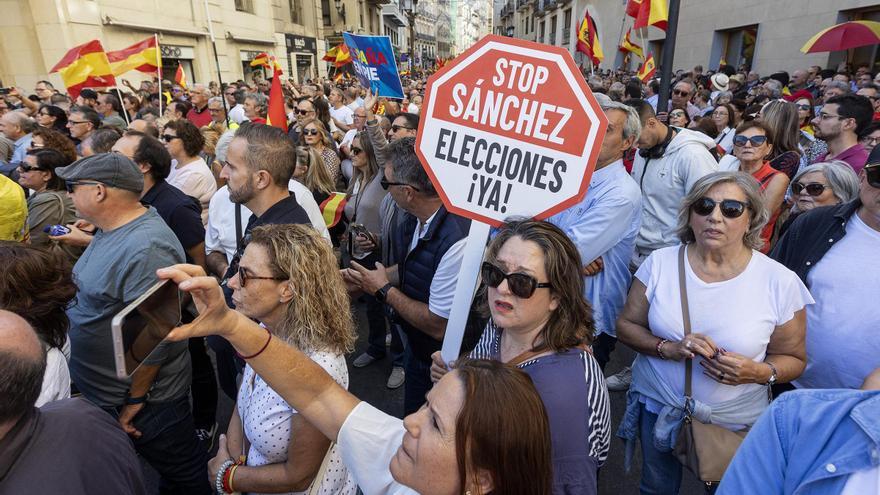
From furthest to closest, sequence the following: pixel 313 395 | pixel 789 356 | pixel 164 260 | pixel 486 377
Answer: pixel 164 260, pixel 789 356, pixel 313 395, pixel 486 377

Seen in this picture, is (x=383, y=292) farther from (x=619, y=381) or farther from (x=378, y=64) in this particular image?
(x=378, y=64)

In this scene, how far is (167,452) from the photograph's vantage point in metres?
2.56

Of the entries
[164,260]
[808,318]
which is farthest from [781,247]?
[164,260]

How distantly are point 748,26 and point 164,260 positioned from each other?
20.5 m

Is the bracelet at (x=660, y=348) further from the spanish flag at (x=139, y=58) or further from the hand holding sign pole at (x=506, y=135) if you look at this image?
the spanish flag at (x=139, y=58)

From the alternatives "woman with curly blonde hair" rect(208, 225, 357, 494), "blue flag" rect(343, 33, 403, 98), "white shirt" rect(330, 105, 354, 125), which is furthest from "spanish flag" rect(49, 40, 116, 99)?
"woman with curly blonde hair" rect(208, 225, 357, 494)

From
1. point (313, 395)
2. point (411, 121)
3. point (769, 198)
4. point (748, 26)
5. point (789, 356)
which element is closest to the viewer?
point (313, 395)

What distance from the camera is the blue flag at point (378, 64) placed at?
6230 millimetres

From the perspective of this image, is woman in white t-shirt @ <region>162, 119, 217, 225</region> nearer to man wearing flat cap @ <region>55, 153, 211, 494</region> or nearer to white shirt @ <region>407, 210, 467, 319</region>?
man wearing flat cap @ <region>55, 153, 211, 494</region>

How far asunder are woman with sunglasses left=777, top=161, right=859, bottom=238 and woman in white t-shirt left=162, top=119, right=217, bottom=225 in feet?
15.7

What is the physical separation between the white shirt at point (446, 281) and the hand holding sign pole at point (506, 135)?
1.28ft

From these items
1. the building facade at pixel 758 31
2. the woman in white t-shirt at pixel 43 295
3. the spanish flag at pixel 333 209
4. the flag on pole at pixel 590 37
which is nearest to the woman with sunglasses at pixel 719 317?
the woman in white t-shirt at pixel 43 295

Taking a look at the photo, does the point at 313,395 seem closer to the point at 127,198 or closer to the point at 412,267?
the point at 412,267

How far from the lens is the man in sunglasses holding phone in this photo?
2053mm
